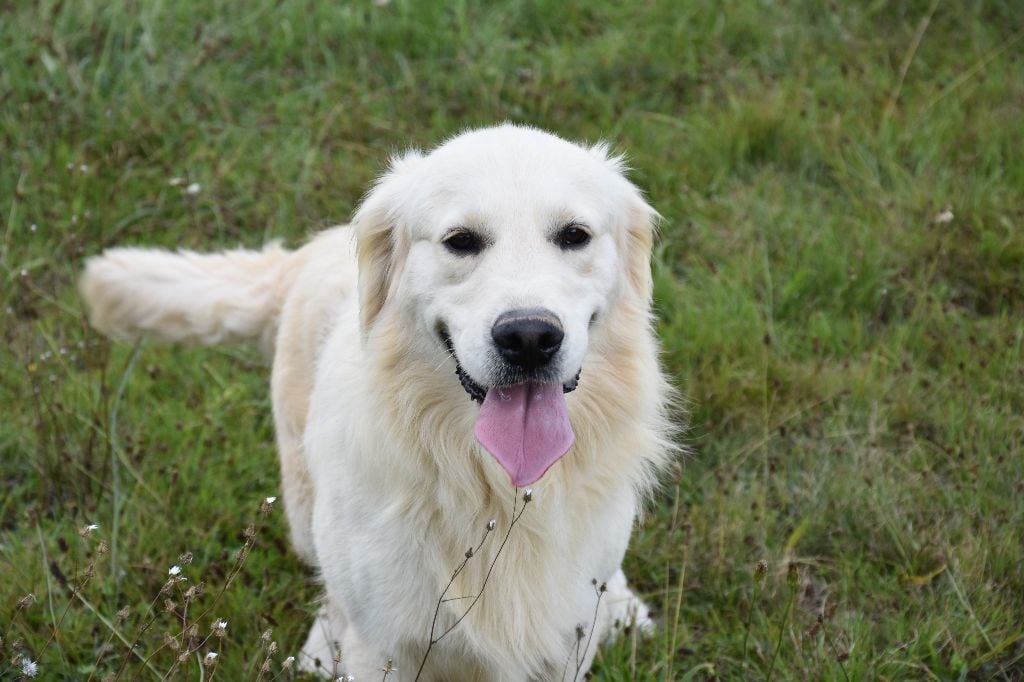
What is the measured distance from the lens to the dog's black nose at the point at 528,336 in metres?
2.48

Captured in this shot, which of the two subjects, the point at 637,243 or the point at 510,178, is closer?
the point at 510,178

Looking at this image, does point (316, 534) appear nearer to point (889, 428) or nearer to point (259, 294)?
point (259, 294)

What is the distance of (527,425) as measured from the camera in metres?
2.68

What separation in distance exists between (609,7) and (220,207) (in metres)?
2.39

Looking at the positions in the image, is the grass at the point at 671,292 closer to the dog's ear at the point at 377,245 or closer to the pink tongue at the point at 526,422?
the pink tongue at the point at 526,422

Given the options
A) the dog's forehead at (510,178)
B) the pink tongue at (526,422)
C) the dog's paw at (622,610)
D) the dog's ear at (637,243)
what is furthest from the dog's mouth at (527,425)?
the dog's paw at (622,610)

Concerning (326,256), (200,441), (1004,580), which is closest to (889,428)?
(1004,580)

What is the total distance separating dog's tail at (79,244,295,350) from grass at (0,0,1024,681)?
0.24m

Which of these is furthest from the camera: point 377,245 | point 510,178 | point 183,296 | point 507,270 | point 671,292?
point 671,292

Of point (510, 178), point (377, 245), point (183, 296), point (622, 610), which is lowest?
point (622, 610)

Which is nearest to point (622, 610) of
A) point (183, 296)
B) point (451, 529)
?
point (451, 529)

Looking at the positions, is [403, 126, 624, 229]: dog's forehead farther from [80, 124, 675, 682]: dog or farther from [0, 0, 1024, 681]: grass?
[0, 0, 1024, 681]: grass

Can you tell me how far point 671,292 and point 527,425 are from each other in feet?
6.69

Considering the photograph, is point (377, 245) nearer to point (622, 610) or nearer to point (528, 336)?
point (528, 336)
